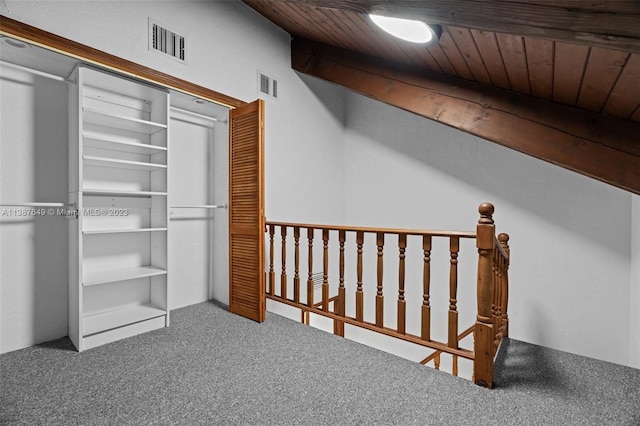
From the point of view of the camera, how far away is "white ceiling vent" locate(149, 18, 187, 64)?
2.40 metres

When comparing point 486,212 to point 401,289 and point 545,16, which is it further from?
point 545,16

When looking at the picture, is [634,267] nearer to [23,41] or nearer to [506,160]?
[506,160]

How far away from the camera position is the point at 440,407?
4.99ft

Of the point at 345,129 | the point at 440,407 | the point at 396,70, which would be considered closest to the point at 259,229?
the point at 440,407

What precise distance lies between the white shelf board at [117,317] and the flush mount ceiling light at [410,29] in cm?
270

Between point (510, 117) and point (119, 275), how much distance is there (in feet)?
10.8

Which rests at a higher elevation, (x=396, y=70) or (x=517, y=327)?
(x=396, y=70)

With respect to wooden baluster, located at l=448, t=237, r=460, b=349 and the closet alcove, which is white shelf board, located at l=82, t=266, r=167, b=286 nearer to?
the closet alcove

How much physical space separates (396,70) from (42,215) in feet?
10.4

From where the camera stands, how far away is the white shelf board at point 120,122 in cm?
223

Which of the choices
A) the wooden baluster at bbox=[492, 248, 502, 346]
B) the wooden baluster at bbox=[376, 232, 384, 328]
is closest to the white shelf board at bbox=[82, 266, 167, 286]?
the wooden baluster at bbox=[376, 232, 384, 328]

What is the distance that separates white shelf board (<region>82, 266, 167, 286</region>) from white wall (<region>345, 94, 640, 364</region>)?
2.68 meters

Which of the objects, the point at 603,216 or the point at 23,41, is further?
the point at 603,216

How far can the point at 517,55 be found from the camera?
1.85 m
